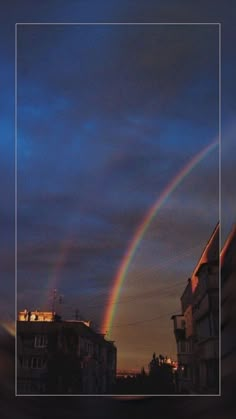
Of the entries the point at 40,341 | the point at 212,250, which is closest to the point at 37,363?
the point at 40,341

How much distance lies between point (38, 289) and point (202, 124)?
3.89 feet

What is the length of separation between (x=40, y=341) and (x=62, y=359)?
0.48ft

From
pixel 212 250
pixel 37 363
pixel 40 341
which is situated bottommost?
pixel 37 363

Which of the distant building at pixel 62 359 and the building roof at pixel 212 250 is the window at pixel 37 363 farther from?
the building roof at pixel 212 250

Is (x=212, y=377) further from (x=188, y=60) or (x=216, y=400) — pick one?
(x=188, y=60)

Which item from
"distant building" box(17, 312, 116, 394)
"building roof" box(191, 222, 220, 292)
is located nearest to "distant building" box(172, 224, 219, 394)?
"building roof" box(191, 222, 220, 292)

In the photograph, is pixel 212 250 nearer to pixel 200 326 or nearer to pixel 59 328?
pixel 200 326

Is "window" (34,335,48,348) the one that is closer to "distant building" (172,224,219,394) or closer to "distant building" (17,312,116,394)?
"distant building" (17,312,116,394)

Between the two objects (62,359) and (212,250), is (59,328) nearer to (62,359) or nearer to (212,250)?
(62,359)

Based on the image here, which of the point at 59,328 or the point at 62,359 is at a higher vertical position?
the point at 59,328

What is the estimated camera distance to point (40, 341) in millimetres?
6375

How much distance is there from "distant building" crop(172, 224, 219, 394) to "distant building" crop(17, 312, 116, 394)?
14.3 inches

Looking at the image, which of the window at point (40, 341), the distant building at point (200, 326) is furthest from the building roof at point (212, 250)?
the window at point (40, 341)

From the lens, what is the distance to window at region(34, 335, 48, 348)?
20.9 ft
